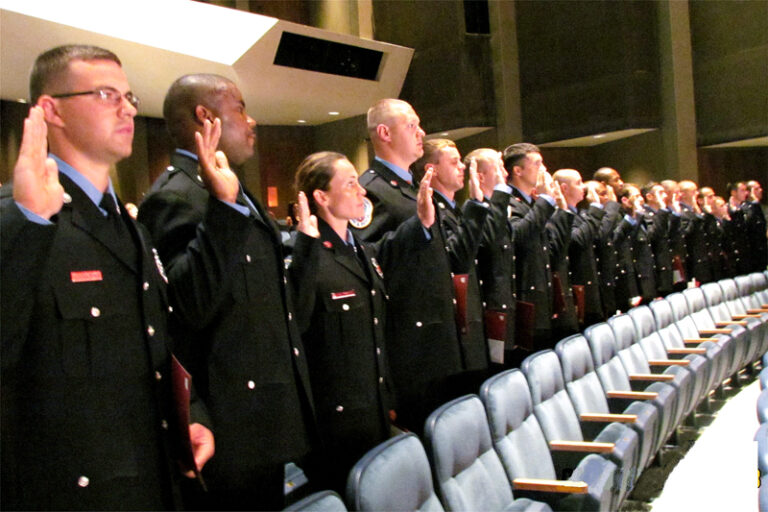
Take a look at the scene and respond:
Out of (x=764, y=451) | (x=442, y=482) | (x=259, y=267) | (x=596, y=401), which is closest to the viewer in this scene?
(x=259, y=267)

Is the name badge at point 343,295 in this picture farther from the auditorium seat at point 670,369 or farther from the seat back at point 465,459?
the auditorium seat at point 670,369

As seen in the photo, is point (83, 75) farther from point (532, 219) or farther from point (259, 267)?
point (532, 219)

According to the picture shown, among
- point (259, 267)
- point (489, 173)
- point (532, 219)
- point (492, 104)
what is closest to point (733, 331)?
point (532, 219)

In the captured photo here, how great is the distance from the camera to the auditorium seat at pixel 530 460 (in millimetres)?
1988

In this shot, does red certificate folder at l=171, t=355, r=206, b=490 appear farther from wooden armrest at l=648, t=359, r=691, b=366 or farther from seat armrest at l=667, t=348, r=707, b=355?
seat armrest at l=667, t=348, r=707, b=355

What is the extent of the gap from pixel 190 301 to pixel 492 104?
26.8 feet

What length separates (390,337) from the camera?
2.58 meters

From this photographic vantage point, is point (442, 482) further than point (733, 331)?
No

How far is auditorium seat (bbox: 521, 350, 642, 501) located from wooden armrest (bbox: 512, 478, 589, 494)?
33cm

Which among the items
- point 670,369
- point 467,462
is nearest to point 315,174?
point 467,462

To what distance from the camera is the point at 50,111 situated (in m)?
1.34

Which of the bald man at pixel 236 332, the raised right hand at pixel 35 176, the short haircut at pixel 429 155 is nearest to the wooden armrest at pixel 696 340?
the short haircut at pixel 429 155

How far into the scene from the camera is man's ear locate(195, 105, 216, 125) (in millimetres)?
1789

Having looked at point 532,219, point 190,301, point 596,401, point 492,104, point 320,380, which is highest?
point 492,104
